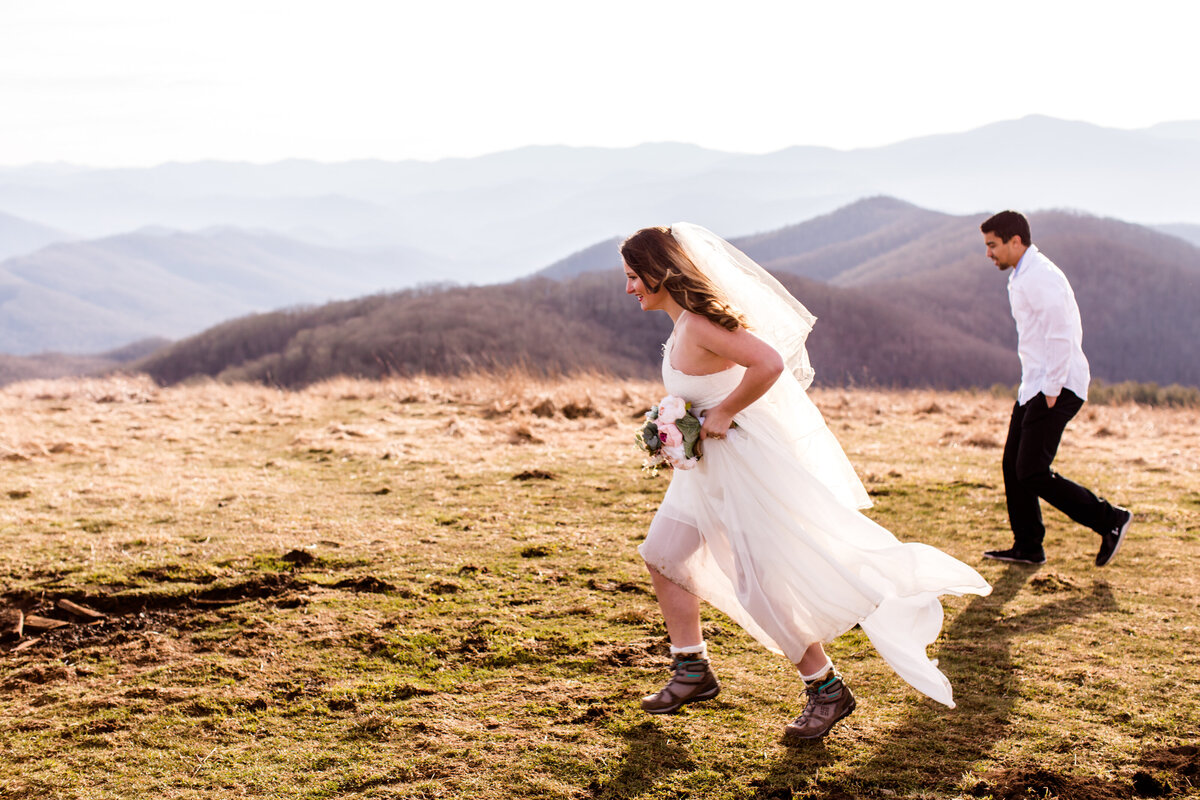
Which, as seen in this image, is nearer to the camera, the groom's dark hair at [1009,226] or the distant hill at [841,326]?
the groom's dark hair at [1009,226]

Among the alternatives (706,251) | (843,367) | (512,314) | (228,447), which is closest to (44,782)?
(706,251)

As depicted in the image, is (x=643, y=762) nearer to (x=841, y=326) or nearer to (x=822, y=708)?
(x=822, y=708)

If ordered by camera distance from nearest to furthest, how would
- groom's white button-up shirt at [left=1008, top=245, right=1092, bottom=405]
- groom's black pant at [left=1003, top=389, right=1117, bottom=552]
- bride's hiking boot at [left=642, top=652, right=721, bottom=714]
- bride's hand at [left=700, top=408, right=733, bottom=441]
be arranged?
1. bride's hand at [left=700, top=408, right=733, bottom=441]
2. bride's hiking boot at [left=642, top=652, right=721, bottom=714]
3. groom's white button-up shirt at [left=1008, top=245, right=1092, bottom=405]
4. groom's black pant at [left=1003, top=389, right=1117, bottom=552]

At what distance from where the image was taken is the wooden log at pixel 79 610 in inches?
180

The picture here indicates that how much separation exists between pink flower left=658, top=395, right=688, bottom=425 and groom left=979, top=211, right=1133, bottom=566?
9.22ft

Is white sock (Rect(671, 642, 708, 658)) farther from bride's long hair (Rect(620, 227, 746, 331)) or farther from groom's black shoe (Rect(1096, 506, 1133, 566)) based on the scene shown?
groom's black shoe (Rect(1096, 506, 1133, 566))

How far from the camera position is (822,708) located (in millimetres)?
3307

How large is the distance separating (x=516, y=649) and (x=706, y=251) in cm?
209

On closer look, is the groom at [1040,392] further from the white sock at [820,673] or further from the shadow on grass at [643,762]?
the shadow on grass at [643,762]

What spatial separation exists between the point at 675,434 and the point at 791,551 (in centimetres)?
63

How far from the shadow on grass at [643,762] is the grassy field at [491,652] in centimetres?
1

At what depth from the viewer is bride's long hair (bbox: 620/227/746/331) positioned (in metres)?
3.35

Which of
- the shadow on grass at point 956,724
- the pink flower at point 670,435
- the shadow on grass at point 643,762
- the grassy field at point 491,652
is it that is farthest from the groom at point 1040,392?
the shadow on grass at point 643,762

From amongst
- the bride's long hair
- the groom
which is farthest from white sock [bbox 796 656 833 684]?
the groom
